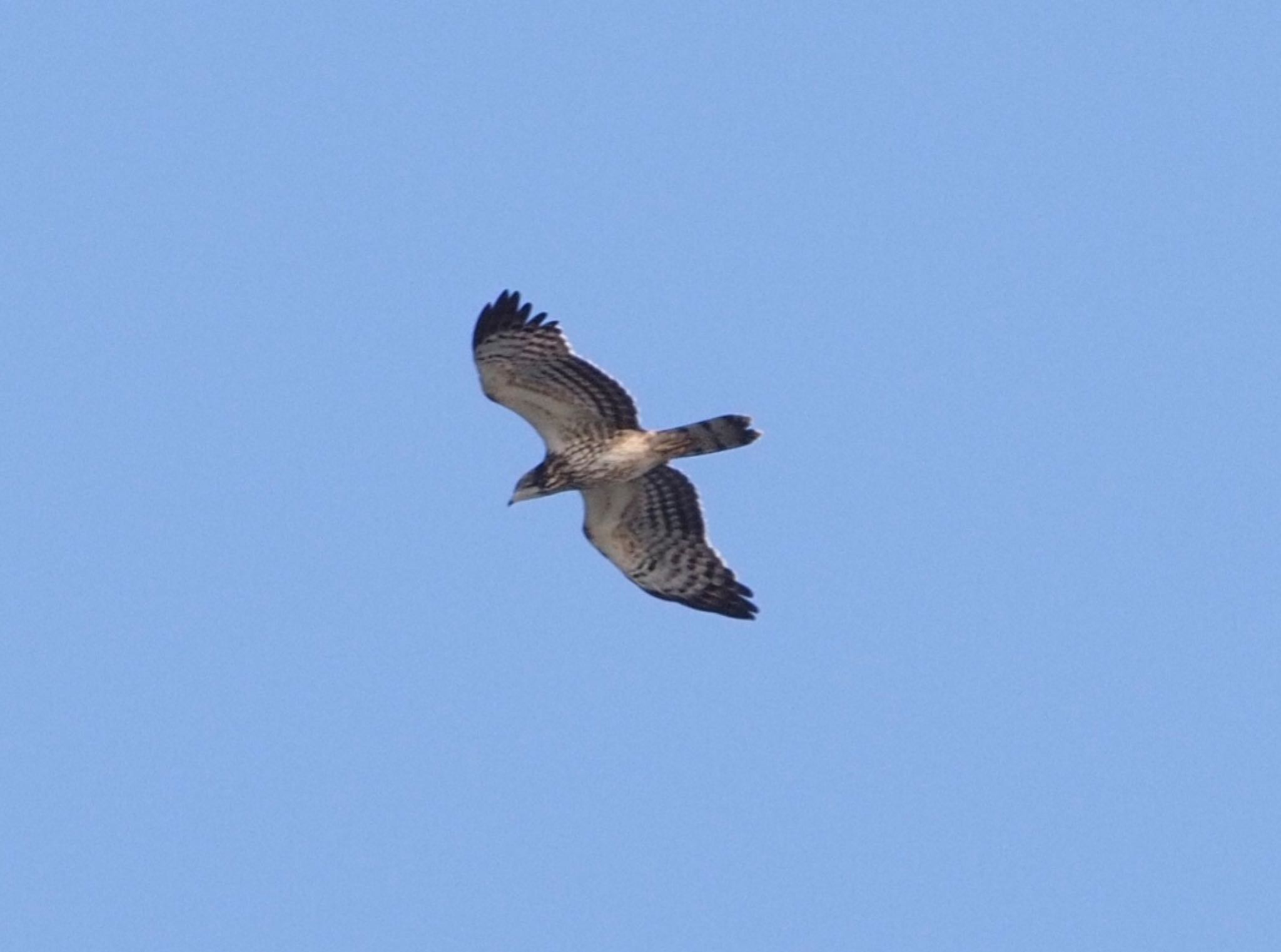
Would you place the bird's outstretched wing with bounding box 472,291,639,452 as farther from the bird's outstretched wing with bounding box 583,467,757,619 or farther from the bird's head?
the bird's outstretched wing with bounding box 583,467,757,619

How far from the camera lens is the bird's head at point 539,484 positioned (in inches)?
914

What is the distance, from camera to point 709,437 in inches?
896

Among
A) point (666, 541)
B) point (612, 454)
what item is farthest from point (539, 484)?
point (666, 541)

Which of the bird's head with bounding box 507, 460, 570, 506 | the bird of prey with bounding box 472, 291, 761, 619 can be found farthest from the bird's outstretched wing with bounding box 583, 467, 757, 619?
the bird's head with bounding box 507, 460, 570, 506

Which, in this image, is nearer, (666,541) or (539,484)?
(539,484)

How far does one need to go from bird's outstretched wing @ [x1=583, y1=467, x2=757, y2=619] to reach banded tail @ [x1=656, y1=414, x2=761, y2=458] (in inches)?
31.1

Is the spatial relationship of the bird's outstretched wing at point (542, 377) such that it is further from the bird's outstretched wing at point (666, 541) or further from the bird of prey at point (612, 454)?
the bird's outstretched wing at point (666, 541)

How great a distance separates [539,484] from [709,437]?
4.82ft

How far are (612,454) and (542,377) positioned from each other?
2.69ft

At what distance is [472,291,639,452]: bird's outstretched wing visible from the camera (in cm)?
2280

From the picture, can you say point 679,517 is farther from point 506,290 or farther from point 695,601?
point 506,290

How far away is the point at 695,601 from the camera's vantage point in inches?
940

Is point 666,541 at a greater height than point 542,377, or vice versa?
point 542,377

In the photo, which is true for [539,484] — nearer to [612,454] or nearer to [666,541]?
[612,454]
